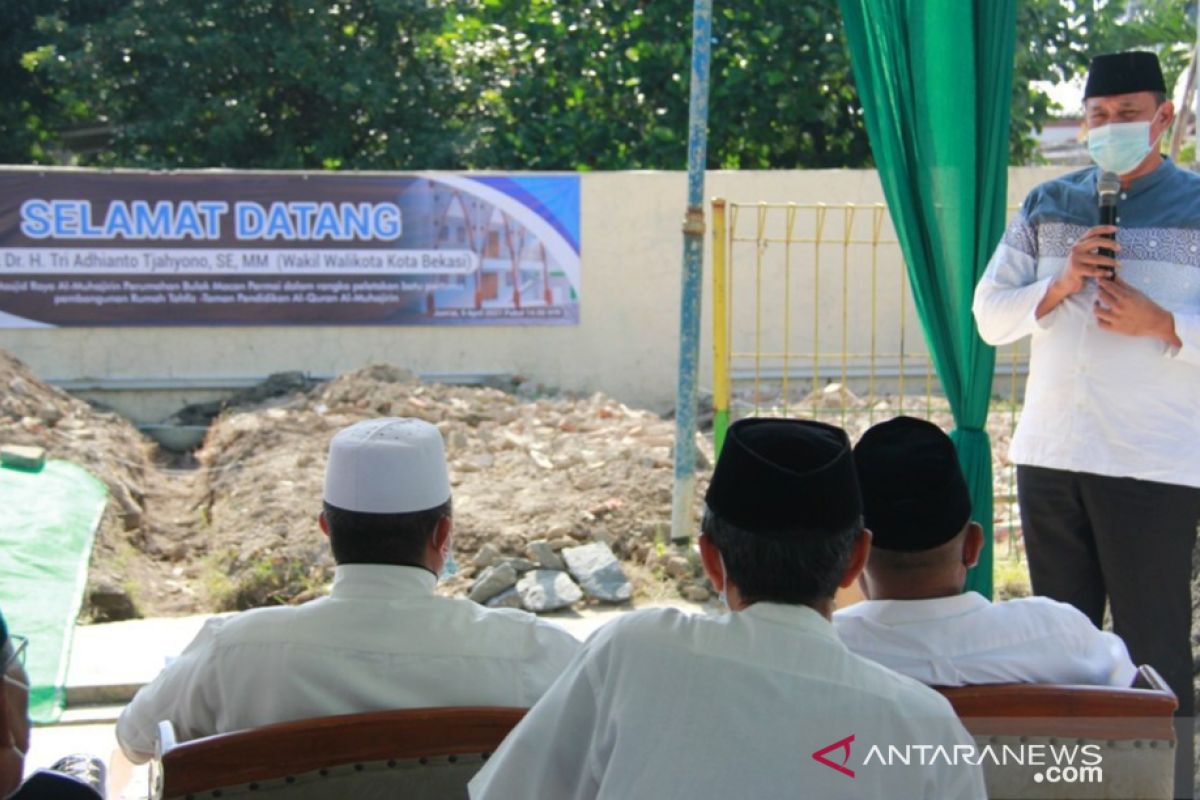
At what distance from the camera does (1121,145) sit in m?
3.60

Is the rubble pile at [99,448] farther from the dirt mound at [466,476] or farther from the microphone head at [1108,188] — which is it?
the microphone head at [1108,188]

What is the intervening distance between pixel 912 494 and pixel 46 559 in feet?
19.1

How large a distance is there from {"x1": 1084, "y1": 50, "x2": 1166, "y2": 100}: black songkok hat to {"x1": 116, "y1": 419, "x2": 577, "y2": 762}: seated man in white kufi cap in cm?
212

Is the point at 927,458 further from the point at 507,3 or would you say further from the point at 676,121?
the point at 507,3

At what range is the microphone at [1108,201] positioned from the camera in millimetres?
3498

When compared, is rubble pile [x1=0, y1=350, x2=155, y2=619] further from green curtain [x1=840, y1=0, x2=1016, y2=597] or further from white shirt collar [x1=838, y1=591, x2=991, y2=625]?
white shirt collar [x1=838, y1=591, x2=991, y2=625]

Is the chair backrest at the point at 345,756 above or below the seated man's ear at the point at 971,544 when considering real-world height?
below

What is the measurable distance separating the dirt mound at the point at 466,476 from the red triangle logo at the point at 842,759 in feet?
17.5

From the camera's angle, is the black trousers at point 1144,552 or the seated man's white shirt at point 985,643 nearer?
the seated man's white shirt at point 985,643

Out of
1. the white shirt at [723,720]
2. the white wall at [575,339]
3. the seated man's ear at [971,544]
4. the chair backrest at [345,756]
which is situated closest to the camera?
the white shirt at [723,720]

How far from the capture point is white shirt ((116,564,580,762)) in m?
2.40

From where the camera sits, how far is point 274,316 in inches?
497

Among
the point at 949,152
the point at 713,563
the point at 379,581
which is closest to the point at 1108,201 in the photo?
the point at 949,152

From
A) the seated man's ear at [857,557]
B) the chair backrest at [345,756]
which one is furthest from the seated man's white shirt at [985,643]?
the chair backrest at [345,756]
